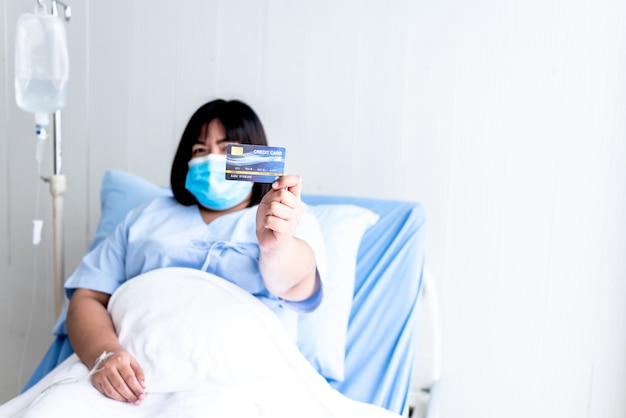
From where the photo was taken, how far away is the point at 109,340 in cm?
119

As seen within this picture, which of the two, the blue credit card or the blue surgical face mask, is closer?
the blue credit card

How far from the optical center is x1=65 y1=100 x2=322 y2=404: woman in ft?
3.78

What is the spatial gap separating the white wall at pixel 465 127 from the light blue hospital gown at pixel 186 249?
20.4 inches

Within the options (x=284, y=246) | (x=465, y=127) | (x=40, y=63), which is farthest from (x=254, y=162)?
(x=40, y=63)

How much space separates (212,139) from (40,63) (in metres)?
0.67

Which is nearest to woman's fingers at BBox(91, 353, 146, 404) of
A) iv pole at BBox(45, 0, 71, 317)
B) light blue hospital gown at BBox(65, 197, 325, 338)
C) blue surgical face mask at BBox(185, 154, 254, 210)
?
light blue hospital gown at BBox(65, 197, 325, 338)

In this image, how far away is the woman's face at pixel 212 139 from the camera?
4.47 ft

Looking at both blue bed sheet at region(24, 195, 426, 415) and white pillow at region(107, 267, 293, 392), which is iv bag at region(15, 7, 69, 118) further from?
white pillow at region(107, 267, 293, 392)

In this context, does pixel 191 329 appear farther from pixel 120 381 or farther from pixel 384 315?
pixel 384 315

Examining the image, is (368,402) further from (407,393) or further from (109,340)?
(109,340)

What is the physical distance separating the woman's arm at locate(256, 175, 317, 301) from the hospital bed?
193 mm

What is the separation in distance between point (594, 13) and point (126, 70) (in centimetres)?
133

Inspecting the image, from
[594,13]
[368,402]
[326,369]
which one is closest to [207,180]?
[326,369]

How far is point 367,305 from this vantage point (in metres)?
1.48
